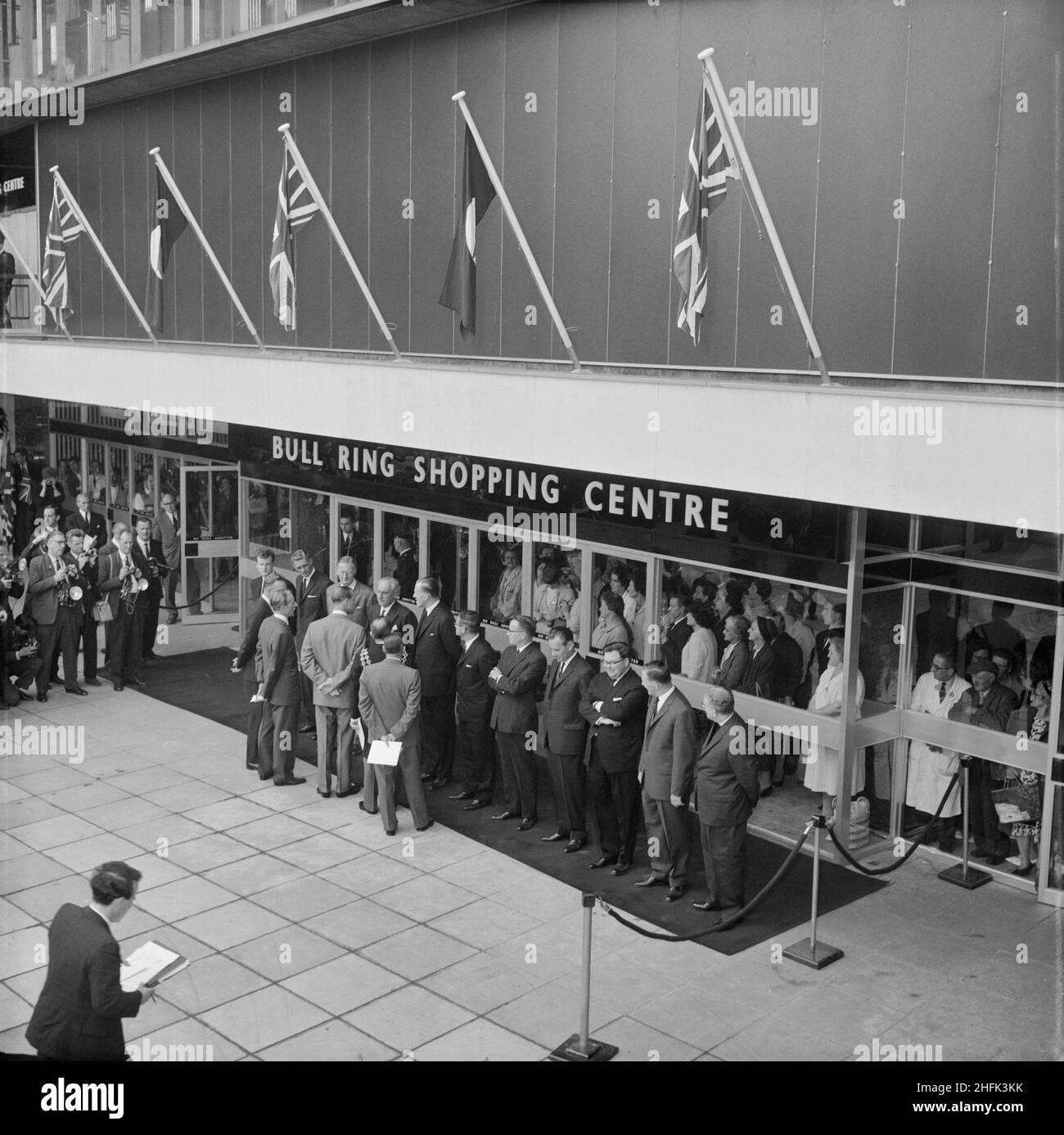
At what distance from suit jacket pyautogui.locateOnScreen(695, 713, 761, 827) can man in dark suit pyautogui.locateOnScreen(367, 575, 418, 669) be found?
402 centimetres

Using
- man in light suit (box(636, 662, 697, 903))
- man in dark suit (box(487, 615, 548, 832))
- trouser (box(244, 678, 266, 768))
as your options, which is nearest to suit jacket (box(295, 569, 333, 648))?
trouser (box(244, 678, 266, 768))

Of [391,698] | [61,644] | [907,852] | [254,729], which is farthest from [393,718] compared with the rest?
[61,644]

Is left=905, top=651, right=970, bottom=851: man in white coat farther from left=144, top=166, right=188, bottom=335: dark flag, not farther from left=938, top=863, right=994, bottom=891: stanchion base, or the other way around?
left=144, top=166, right=188, bottom=335: dark flag

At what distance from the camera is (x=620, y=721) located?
11516mm

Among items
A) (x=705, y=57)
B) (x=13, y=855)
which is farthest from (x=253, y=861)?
(x=705, y=57)

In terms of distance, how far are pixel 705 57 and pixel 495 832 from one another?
23.2 feet

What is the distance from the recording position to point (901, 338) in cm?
1102

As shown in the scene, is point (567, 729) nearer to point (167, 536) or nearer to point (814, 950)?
point (814, 950)

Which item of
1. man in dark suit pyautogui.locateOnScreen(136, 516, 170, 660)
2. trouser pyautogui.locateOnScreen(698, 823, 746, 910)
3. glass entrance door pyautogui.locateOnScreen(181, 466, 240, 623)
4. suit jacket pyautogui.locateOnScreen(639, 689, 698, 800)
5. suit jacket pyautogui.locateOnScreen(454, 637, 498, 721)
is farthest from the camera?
glass entrance door pyautogui.locateOnScreen(181, 466, 240, 623)

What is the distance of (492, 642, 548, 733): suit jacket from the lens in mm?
12453

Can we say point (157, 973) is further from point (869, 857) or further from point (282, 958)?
point (869, 857)

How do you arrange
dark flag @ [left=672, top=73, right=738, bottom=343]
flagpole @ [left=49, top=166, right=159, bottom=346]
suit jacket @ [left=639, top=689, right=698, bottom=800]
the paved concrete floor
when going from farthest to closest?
flagpole @ [left=49, top=166, right=159, bottom=346] → suit jacket @ [left=639, top=689, right=698, bottom=800] → dark flag @ [left=672, top=73, right=738, bottom=343] → the paved concrete floor

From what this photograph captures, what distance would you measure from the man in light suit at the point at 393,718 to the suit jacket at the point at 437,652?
1018 mm

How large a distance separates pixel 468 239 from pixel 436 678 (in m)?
4.41
